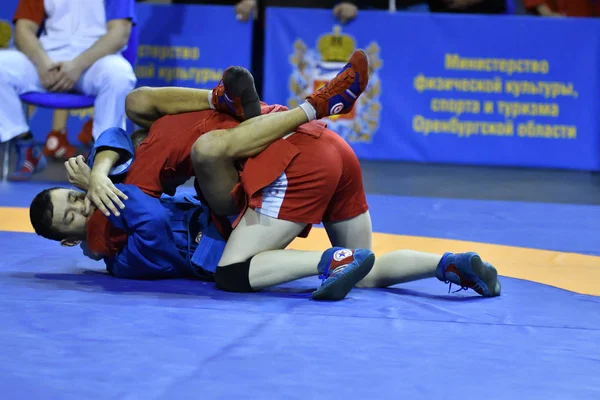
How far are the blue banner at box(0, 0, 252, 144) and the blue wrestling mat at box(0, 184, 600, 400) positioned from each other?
13.3ft

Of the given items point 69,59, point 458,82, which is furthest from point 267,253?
point 458,82

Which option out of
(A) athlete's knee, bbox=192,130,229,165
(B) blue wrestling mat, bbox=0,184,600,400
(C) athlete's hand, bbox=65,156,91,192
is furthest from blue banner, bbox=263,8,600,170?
(A) athlete's knee, bbox=192,130,229,165

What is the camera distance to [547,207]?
18.5 feet

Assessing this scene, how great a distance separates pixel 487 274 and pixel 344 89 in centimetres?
83

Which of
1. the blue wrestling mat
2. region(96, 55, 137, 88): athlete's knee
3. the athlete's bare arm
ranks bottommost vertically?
the blue wrestling mat

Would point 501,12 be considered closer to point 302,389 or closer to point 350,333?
point 350,333

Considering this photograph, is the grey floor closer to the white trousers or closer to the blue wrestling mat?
the white trousers

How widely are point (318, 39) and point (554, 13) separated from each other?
207cm

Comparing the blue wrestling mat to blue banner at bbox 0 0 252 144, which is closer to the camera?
the blue wrestling mat

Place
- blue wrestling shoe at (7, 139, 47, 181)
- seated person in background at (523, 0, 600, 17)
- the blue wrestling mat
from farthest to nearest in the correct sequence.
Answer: seated person in background at (523, 0, 600, 17) → blue wrestling shoe at (7, 139, 47, 181) → the blue wrestling mat

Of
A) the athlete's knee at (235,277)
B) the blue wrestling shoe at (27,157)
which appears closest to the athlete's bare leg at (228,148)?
the athlete's knee at (235,277)

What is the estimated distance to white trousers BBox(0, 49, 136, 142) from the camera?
5965 millimetres

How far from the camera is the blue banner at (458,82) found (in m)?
7.50

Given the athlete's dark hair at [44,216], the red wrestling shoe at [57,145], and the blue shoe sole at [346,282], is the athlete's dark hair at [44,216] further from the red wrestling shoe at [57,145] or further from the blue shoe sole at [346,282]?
the red wrestling shoe at [57,145]
